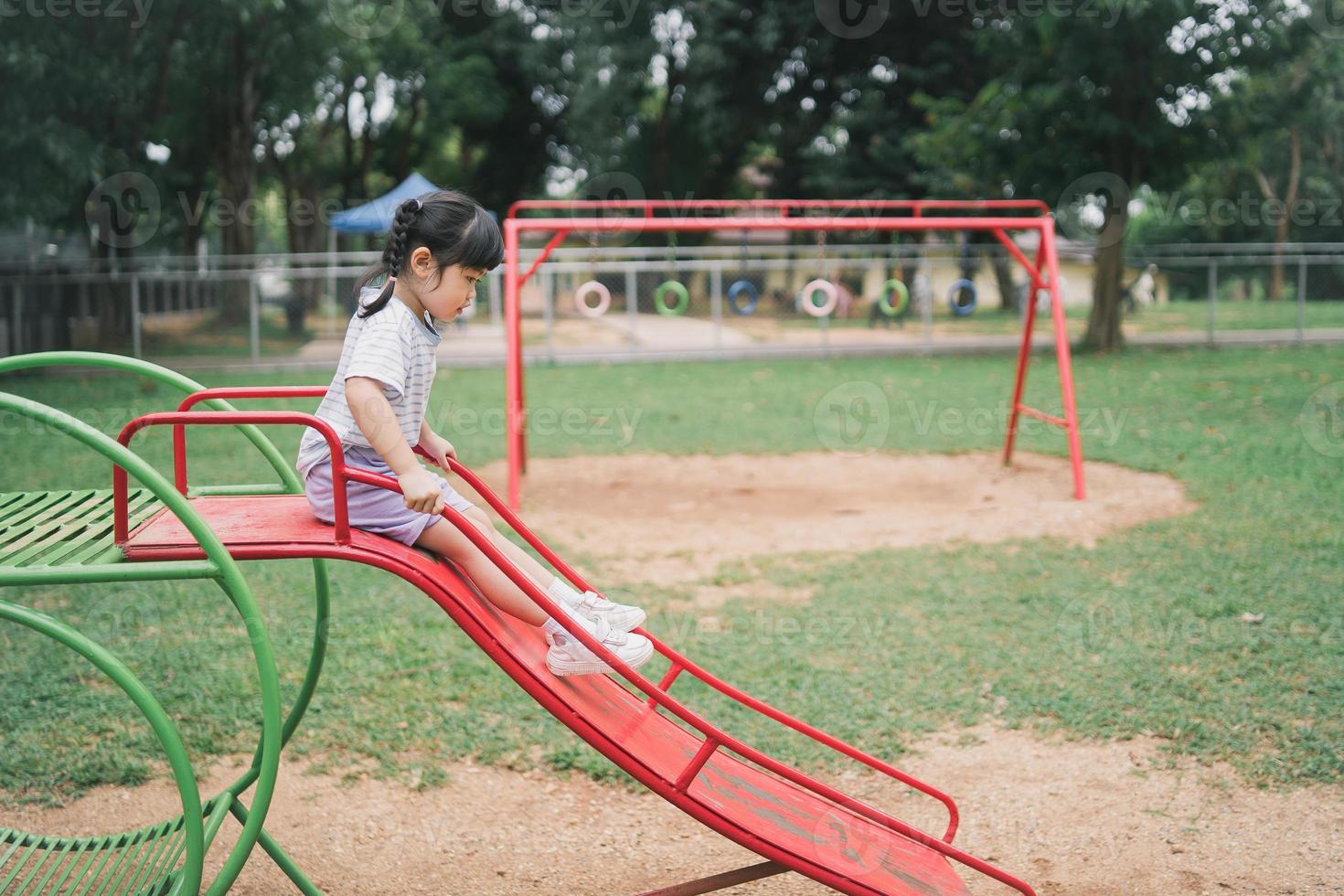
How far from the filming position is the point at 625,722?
8.90 feet

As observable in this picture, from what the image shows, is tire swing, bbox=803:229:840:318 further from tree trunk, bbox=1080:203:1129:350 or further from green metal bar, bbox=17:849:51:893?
green metal bar, bbox=17:849:51:893

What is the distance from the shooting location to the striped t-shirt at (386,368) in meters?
2.61

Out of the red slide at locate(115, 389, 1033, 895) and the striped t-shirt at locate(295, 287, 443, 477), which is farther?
the striped t-shirt at locate(295, 287, 443, 477)

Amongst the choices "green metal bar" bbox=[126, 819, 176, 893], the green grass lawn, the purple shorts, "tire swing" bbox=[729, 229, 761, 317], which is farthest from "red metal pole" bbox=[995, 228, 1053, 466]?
"tire swing" bbox=[729, 229, 761, 317]

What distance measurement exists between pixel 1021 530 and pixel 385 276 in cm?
468

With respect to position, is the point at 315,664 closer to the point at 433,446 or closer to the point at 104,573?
the point at 433,446

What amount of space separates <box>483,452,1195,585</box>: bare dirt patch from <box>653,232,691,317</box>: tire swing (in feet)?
18.2

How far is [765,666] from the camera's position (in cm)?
453

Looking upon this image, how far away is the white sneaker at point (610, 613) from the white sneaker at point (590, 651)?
21 millimetres

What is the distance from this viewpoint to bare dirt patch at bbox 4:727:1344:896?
310 cm

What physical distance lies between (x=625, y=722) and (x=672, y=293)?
16.9 meters

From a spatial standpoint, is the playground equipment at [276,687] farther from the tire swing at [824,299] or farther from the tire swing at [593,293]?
the tire swing at [824,299]

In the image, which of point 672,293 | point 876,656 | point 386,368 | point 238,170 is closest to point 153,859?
point 386,368

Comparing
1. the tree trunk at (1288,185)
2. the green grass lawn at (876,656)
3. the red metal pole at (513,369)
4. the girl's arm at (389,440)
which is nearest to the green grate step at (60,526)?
the girl's arm at (389,440)
